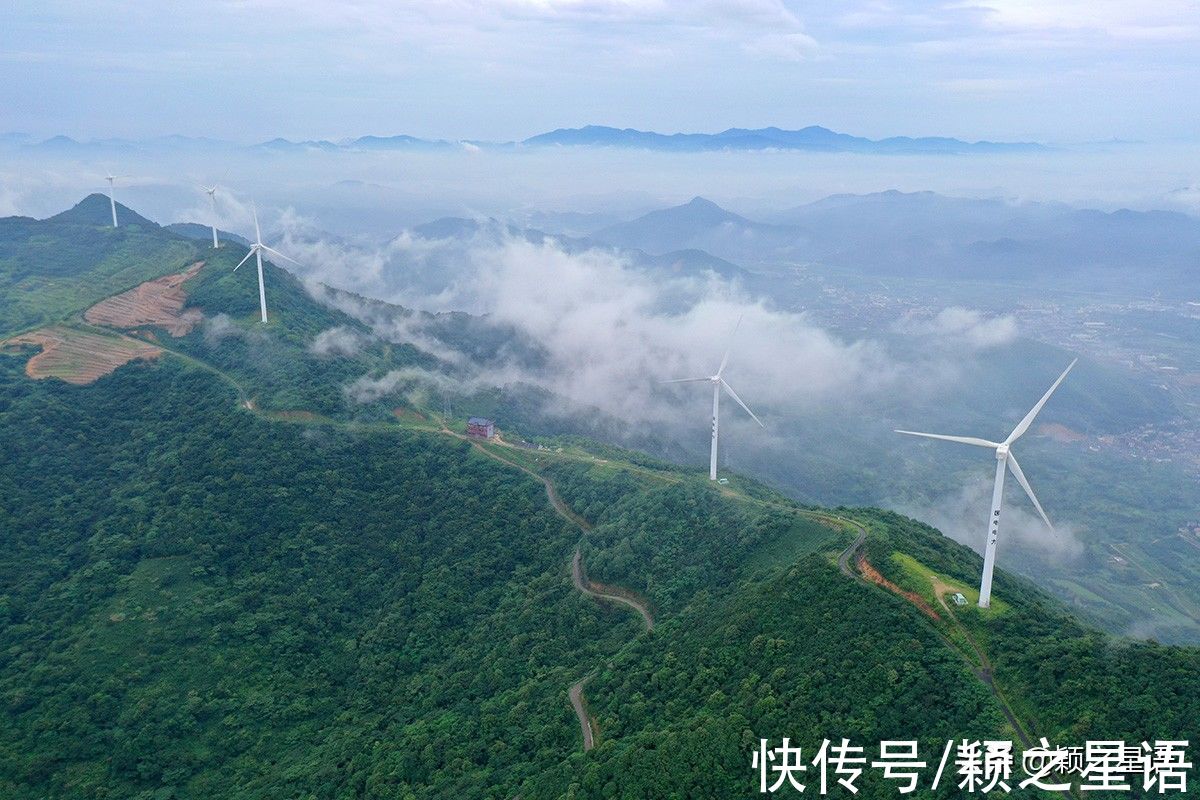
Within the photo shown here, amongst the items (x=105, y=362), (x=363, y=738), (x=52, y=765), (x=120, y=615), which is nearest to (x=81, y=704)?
(x=52, y=765)

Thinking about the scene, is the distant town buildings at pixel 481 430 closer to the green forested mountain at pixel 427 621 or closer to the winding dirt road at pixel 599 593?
the green forested mountain at pixel 427 621

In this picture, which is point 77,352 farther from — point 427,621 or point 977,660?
point 977,660

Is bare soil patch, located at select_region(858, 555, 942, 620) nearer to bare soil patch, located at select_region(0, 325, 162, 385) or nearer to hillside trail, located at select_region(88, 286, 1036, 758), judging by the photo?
hillside trail, located at select_region(88, 286, 1036, 758)

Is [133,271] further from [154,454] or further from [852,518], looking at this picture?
[852,518]

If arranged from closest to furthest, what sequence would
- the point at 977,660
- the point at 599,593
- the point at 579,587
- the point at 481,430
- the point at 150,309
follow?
the point at 977,660 → the point at 599,593 → the point at 579,587 → the point at 481,430 → the point at 150,309

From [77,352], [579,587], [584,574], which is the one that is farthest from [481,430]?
[77,352]

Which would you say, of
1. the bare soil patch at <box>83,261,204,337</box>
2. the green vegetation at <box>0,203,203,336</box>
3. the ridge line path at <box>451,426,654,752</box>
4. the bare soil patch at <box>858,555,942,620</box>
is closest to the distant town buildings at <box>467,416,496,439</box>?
the ridge line path at <box>451,426,654,752</box>

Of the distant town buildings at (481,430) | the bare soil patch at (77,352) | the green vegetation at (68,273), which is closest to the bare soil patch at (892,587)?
the distant town buildings at (481,430)
